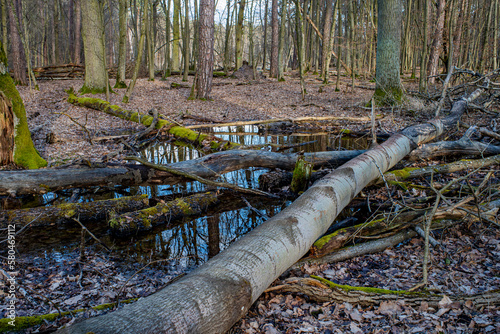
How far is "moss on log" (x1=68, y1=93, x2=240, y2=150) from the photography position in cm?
839

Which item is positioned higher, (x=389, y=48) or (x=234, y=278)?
(x=389, y=48)

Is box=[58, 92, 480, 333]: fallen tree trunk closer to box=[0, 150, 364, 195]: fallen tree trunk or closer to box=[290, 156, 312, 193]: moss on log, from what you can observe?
box=[290, 156, 312, 193]: moss on log

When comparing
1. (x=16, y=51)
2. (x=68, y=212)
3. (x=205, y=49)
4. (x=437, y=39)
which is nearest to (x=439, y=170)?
(x=68, y=212)

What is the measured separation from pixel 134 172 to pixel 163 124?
4.88m

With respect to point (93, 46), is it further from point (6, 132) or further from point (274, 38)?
point (274, 38)

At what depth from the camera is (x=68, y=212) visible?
178 inches

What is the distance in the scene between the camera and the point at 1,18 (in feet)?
53.9

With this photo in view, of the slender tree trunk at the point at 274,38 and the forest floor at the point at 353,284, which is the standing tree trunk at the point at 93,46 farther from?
the forest floor at the point at 353,284

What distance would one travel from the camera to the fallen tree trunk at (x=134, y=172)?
4871 mm

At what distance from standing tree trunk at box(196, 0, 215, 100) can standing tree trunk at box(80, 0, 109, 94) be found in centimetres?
432

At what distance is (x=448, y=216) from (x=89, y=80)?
644 inches

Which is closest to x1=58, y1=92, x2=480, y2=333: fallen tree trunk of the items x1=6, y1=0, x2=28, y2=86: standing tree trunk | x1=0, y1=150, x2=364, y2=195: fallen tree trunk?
x1=0, y1=150, x2=364, y2=195: fallen tree trunk

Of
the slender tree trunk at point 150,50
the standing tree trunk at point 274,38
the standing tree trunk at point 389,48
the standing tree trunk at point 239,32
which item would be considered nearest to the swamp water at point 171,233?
the standing tree trunk at point 389,48

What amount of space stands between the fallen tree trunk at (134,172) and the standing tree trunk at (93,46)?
1054 centimetres
